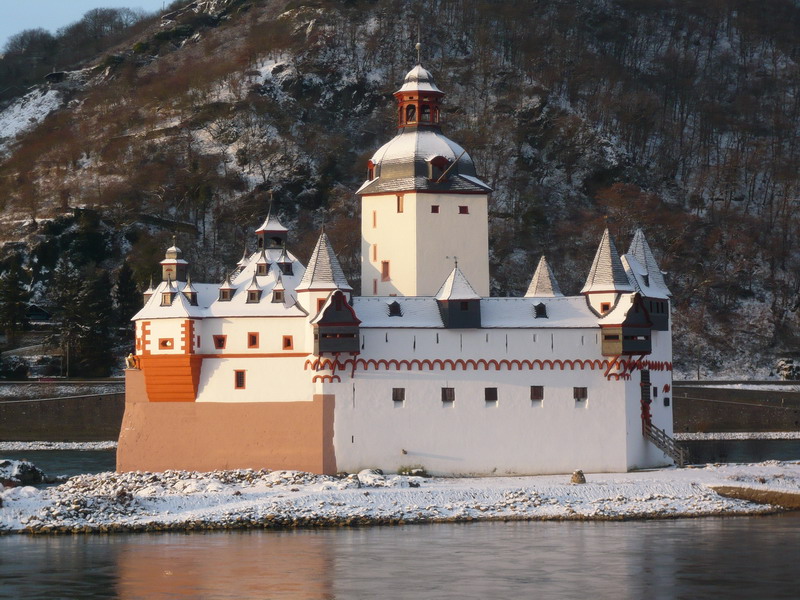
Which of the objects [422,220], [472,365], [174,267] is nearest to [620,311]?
[472,365]

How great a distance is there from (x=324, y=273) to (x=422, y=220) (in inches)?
269

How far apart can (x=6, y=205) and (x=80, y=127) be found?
17.6 meters

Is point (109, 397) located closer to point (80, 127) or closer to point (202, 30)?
point (80, 127)

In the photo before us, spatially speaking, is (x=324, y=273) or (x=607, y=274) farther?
(x=607, y=274)

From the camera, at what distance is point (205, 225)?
128000 mm

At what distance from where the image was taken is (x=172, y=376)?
6512 cm

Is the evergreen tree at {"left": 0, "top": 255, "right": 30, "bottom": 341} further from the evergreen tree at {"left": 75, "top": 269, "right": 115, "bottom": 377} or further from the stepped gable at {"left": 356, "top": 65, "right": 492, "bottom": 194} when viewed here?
the stepped gable at {"left": 356, "top": 65, "right": 492, "bottom": 194}

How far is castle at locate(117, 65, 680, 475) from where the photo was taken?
63.0 m

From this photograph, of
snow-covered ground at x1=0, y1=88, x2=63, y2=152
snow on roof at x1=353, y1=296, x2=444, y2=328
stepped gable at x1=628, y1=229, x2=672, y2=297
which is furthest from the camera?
snow-covered ground at x1=0, y1=88, x2=63, y2=152

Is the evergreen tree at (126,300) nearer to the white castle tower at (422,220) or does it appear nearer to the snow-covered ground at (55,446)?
the snow-covered ground at (55,446)

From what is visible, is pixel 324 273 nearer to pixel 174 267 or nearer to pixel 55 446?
pixel 174 267

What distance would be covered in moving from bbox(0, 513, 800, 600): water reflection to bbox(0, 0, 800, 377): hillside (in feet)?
200

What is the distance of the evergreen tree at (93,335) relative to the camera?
100688 millimetres

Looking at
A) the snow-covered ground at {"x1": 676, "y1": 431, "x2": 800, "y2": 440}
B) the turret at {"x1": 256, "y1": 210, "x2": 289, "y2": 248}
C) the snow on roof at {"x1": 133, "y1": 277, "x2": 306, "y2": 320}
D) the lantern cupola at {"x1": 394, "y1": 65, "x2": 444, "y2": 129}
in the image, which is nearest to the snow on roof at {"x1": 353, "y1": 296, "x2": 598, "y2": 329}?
the snow on roof at {"x1": 133, "y1": 277, "x2": 306, "y2": 320}
